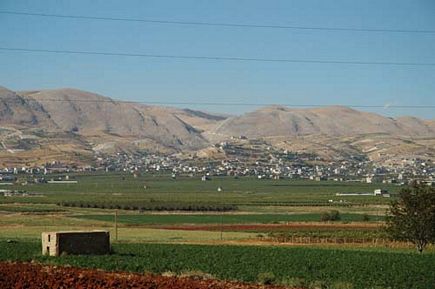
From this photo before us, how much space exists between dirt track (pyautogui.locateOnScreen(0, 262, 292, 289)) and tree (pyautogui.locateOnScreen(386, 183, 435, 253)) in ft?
81.8

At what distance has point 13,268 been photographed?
109 ft

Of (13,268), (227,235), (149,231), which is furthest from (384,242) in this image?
(13,268)

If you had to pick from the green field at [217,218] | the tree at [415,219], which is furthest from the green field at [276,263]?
the green field at [217,218]

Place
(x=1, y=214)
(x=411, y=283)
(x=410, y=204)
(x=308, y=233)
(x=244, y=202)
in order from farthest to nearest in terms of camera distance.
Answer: (x=244, y=202), (x=1, y=214), (x=308, y=233), (x=410, y=204), (x=411, y=283)

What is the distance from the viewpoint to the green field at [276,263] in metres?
30.8

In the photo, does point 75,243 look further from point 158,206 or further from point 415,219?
point 158,206

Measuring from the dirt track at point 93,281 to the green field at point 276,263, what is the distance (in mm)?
2380

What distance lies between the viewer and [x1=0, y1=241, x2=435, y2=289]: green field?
30781 mm

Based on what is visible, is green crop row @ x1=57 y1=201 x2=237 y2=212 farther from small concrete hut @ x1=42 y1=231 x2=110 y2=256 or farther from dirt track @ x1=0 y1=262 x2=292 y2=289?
dirt track @ x1=0 y1=262 x2=292 y2=289

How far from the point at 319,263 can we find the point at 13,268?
1342 centimetres

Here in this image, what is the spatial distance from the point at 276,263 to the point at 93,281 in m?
10.8

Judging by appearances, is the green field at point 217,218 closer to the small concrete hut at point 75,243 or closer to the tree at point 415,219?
the tree at point 415,219

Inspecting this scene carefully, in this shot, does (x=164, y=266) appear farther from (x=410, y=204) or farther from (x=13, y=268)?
(x=410, y=204)

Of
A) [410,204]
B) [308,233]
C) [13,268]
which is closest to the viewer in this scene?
[13,268]
